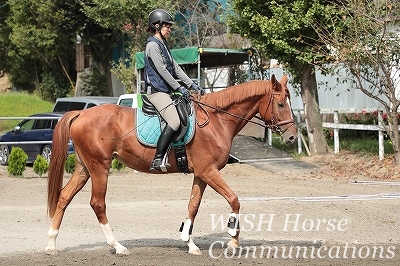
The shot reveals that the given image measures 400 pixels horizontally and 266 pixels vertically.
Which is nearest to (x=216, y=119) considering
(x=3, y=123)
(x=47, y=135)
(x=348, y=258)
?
(x=348, y=258)

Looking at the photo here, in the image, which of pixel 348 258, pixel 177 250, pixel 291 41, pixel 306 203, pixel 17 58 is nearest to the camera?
pixel 348 258

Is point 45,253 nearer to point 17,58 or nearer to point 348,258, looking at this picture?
point 348,258

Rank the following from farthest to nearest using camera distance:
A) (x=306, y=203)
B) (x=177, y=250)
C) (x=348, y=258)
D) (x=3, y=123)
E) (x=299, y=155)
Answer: (x=3, y=123) < (x=299, y=155) < (x=306, y=203) < (x=177, y=250) < (x=348, y=258)

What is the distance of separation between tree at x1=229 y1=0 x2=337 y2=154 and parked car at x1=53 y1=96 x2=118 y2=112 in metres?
4.57

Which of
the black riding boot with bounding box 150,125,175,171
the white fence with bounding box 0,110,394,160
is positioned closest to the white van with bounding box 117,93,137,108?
the white fence with bounding box 0,110,394,160

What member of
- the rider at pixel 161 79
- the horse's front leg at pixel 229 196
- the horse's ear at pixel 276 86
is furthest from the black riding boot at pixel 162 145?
the horse's ear at pixel 276 86

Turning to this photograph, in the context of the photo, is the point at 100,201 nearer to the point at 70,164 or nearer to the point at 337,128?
the point at 70,164

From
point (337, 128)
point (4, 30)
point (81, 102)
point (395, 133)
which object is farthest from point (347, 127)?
point (4, 30)

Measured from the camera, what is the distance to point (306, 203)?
1343 centimetres

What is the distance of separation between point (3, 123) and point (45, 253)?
24.0 m

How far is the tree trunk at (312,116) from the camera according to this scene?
22.0 metres

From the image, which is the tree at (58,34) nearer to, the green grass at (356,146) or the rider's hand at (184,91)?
the green grass at (356,146)

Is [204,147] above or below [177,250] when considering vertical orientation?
above

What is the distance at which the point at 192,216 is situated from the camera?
31.2ft
